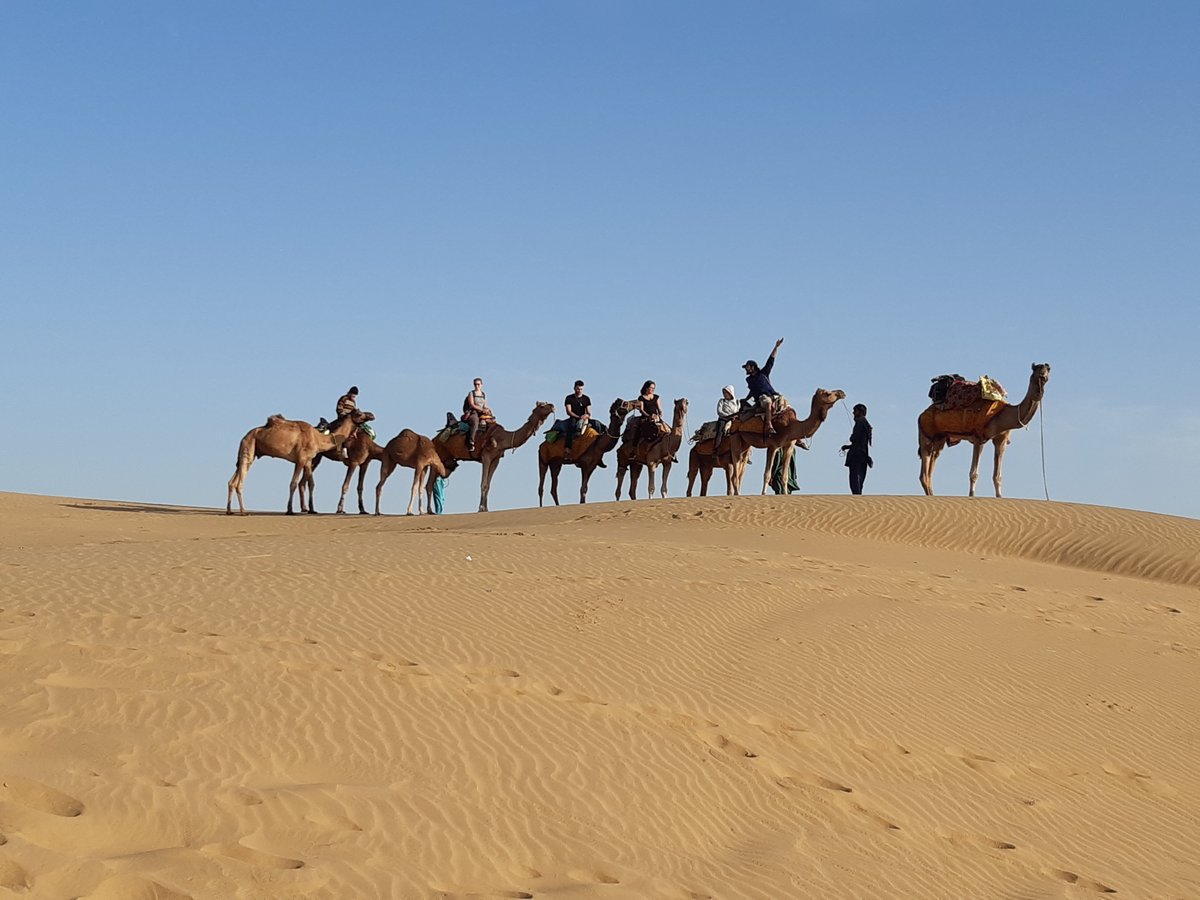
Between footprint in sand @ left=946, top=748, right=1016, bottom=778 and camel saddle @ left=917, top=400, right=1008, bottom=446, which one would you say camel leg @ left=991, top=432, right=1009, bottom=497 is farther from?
footprint in sand @ left=946, top=748, right=1016, bottom=778

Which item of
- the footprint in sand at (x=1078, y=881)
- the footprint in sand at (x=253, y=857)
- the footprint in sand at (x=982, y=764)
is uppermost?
the footprint in sand at (x=253, y=857)

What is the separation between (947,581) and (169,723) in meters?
10.1

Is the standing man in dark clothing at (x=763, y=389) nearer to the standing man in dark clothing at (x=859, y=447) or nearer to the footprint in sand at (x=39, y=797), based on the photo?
the standing man in dark clothing at (x=859, y=447)

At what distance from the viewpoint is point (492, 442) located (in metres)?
28.8

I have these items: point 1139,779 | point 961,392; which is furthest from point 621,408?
point 1139,779

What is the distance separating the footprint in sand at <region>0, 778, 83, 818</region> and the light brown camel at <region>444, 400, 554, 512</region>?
23362 millimetres

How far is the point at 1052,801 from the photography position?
25.1ft

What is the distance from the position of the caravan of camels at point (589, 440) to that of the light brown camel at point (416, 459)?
23 mm

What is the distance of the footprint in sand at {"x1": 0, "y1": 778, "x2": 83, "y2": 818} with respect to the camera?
5234 millimetres

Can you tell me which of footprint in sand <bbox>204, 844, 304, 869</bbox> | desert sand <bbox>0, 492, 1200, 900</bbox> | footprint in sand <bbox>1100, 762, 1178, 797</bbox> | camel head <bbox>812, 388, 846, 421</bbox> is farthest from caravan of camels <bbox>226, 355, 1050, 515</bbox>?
footprint in sand <bbox>204, 844, 304, 869</bbox>

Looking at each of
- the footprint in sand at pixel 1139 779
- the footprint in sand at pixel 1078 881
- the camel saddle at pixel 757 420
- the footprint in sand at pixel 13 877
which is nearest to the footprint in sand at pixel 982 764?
the footprint in sand at pixel 1139 779

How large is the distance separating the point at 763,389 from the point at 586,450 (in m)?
5.25

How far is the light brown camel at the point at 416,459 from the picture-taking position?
2839cm

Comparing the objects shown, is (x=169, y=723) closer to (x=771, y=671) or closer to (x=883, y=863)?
(x=883, y=863)
